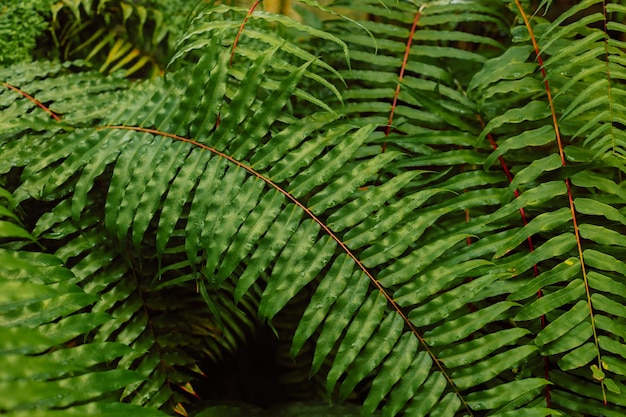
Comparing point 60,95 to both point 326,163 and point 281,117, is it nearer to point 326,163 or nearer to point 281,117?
point 281,117

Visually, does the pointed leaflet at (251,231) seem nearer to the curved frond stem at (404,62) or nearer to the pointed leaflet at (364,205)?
the pointed leaflet at (364,205)

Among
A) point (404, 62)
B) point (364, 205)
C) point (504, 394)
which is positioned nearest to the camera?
point (504, 394)

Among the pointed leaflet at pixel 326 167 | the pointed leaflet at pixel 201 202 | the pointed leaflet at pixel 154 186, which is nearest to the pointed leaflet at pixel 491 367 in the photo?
the pointed leaflet at pixel 326 167

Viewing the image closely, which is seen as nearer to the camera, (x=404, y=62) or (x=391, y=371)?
(x=391, y=371)

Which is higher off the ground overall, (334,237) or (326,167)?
(326,167)

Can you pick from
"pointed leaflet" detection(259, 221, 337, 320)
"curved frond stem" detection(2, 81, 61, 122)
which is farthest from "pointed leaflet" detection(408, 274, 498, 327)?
"curved frond stem" detection(2, 81, 61, 122)

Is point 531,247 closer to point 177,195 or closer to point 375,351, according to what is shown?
point 375,351

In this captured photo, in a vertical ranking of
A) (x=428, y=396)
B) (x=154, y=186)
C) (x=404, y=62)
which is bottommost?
(x=428, y=396)

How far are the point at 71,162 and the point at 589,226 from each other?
113 cm

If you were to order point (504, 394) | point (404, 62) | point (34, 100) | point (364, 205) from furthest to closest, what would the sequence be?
1. point (404, 62)
2. point (34, 100)
3. point (364, 205)
4. point (504, 394)

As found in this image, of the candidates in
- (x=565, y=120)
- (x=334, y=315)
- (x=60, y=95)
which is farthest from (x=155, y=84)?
(x=565, y=120)

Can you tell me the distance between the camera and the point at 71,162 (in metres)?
1.10

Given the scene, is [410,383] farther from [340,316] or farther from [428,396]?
[340,316]

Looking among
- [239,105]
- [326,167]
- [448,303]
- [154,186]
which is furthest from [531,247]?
[154,186]
